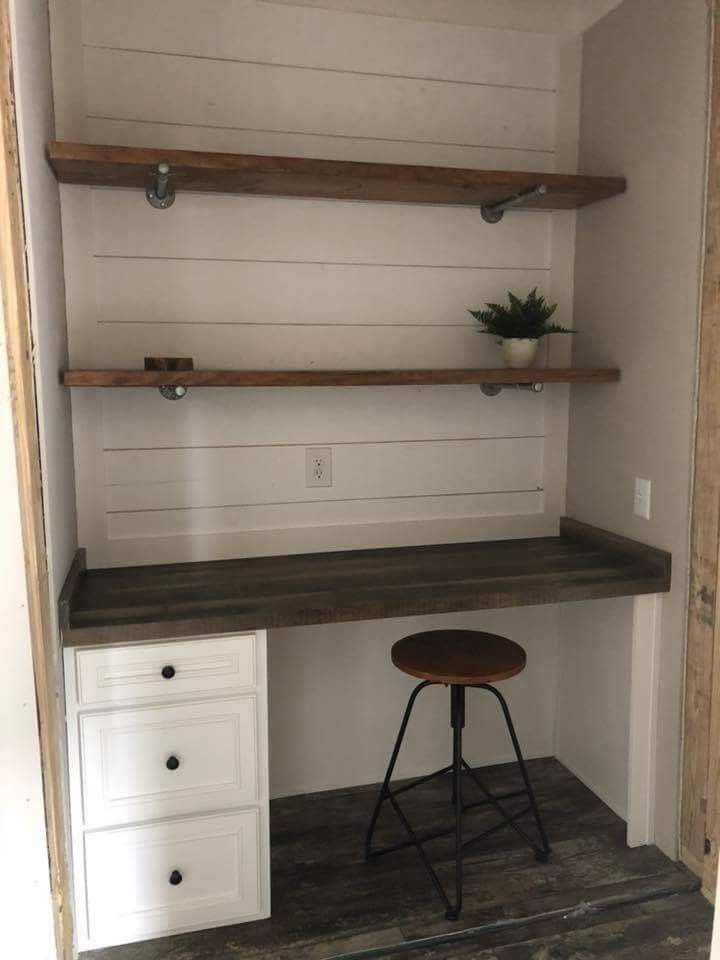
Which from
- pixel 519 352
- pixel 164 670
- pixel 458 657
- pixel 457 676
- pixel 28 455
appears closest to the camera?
pixel 28 455

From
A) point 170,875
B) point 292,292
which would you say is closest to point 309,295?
point 292,292

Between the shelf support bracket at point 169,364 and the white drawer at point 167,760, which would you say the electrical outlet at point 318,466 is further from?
the white drawer at point 167,760

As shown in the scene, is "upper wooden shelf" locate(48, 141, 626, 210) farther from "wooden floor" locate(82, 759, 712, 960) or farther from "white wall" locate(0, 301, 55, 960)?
"wooden floor" locate(82, 759, 712, 960)

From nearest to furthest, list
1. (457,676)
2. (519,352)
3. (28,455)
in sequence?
(28,455), (457,676), (519,352)

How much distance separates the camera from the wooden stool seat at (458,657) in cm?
202

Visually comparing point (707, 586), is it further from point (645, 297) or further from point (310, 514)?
point (310, 514)

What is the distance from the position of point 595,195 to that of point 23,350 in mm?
1628

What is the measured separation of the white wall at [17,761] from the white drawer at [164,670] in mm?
242

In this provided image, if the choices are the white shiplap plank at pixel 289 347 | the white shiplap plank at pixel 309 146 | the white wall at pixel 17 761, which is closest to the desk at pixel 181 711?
the white wall at pixel 17 761

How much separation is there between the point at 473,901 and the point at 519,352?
1478mm

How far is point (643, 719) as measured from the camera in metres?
2.29

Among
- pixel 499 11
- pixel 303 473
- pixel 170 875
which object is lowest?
pixel 170 875

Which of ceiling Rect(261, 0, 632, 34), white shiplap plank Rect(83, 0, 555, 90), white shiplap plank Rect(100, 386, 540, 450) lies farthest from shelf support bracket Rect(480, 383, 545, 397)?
ceiling Rect(261, 0, 632, 34)

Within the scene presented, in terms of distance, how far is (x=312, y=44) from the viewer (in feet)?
7.55
